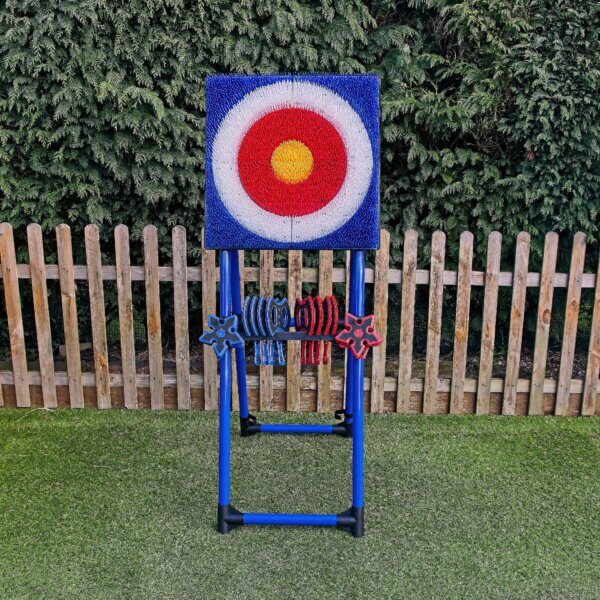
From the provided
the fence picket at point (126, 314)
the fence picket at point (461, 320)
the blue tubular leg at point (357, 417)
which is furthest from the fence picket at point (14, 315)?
the fence picket at point (461, 320)

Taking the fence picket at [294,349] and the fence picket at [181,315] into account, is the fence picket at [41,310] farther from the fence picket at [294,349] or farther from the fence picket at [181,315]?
the fence picket at [294,349]

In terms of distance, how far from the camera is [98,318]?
4.36m

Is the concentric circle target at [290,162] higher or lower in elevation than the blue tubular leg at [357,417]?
higher

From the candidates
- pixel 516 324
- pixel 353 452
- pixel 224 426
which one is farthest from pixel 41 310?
pixel 516 324

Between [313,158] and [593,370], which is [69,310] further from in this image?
[593,370]

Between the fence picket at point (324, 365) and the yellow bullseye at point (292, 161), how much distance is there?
1.27m

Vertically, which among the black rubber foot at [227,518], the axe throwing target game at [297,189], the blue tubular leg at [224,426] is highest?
the axe throwing target game at [297,189]

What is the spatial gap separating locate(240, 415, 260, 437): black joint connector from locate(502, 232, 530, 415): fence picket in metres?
1.70

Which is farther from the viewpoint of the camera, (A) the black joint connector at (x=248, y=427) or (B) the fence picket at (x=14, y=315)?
(B) the fence picket at (x=14, y=315)

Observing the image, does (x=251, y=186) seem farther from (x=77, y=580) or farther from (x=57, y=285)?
(x=57, y=285)

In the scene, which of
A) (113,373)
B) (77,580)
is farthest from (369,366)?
(77,580)

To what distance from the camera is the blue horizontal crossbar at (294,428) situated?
3.90 meters

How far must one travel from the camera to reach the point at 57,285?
5.29 meters

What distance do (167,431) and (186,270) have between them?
3.43 feet
